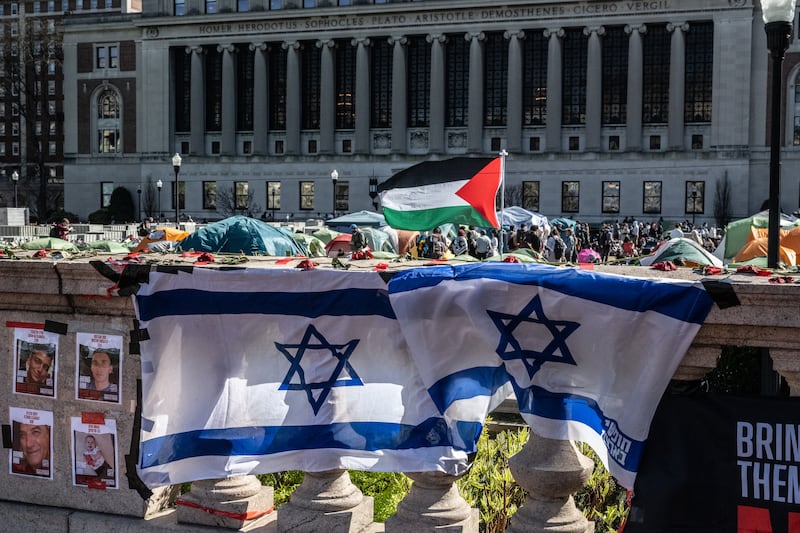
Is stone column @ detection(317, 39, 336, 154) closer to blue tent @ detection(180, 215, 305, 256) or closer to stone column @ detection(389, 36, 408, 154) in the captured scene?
stone column @ detection(389, 36, 408, 154)

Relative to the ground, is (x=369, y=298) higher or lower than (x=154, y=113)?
lower

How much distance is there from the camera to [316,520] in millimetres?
4367

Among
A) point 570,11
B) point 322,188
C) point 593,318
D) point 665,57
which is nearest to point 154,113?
point 322,188

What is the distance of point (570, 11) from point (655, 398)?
74678 millimetres

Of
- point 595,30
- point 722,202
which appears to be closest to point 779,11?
point 722,202

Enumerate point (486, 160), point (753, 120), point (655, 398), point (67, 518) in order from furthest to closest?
1. point (753, 120)
2. point (486, 160)
3. point (67, 518)
4. point (655, 398)

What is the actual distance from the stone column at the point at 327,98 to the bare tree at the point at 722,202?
33729 mm

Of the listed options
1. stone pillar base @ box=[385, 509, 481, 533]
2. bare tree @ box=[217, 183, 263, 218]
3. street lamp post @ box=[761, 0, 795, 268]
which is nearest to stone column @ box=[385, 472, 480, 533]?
stone pillar base @ box=[385, 509, 481, 533]

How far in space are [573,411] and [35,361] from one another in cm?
311

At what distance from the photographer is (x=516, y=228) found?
35.9 meters

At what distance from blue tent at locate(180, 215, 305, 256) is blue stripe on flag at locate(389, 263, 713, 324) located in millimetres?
16829

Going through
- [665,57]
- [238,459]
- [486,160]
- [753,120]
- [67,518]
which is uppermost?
[665,57]

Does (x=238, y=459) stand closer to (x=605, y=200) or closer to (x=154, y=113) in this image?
(x=605, y=200)

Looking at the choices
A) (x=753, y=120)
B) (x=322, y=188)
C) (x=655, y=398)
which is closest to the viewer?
(x=655, y=398)
